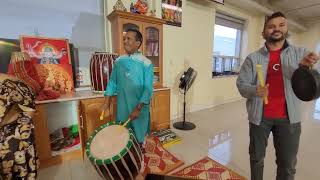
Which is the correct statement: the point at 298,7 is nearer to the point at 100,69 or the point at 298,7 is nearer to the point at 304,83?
the point at 304,83

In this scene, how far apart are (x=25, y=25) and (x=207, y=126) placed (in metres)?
2.85

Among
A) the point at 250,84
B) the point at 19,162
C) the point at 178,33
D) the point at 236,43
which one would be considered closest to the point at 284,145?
the point at 250,84

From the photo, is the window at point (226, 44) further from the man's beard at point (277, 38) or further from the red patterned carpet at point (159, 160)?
the man's beard at point (277, 38)

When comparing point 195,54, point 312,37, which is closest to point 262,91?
point 195,54

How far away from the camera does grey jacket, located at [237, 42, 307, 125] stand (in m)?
1.12

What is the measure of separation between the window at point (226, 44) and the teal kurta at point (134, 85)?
3.13 metres

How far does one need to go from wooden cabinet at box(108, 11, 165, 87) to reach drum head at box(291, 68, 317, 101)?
1.85 m

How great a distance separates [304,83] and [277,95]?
17 cm

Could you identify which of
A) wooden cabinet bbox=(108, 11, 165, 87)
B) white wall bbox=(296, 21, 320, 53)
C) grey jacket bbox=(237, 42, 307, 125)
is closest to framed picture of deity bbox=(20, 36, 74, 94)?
wooden cabinet bbox=(108, 11, 165, 87)

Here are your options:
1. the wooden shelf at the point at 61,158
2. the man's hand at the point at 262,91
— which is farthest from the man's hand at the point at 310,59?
the wooden shelf at the point at 61,158

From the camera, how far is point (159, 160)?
6.43ft

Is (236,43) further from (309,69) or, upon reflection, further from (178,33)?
(309,69)

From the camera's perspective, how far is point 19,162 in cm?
108

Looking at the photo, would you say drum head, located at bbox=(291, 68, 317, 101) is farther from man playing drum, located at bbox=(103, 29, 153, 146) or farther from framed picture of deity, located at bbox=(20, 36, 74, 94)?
framed picture of deity, located at bbox=(20, 36, 74, 94)
